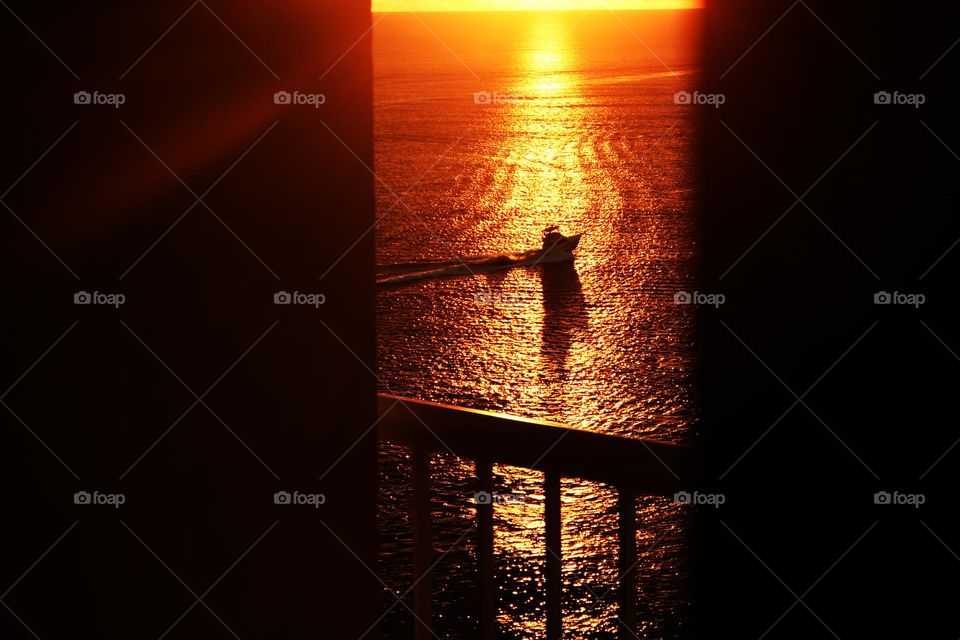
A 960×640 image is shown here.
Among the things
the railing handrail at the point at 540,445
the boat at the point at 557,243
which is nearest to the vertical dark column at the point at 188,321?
the railing handrail at the point at 540,445

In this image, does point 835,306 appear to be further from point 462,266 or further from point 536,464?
point 462,266

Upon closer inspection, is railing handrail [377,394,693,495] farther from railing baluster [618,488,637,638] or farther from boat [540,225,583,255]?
boat [540,225,583,255]

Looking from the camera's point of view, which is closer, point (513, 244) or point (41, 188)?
point (41, 188)

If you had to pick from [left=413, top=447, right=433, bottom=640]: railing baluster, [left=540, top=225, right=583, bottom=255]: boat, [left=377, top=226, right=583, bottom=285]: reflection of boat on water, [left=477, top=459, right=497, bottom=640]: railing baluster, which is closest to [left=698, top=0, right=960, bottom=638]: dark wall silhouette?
[left=477, top=459, right=497, bottom=640]: railing baluster

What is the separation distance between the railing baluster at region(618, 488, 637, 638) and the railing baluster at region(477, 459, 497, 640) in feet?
0.58

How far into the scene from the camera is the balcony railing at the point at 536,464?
1.26 m

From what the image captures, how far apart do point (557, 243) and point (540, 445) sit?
26.1 m

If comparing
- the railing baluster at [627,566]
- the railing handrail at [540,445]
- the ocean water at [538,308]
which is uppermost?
the ocean water at [538,308]

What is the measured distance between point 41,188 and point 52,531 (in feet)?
1.18

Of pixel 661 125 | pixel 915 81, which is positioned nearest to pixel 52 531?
pixel 915 81

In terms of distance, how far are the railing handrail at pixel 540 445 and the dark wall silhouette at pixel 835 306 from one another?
0.17 metres

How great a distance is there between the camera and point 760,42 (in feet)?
3.09

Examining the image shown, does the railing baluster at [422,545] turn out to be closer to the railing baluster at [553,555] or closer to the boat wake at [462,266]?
the railing baluster at [553,555]

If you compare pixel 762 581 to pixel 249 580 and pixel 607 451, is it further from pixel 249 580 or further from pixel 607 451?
pixel 249 580
